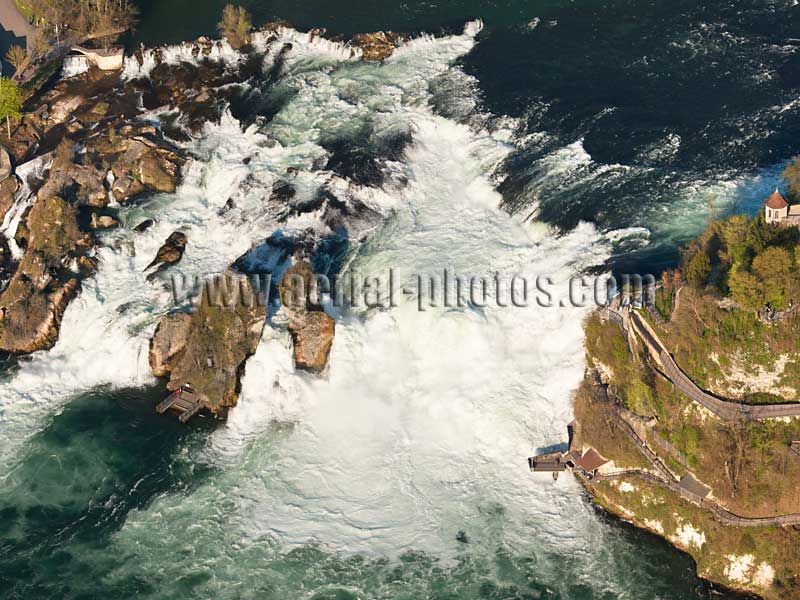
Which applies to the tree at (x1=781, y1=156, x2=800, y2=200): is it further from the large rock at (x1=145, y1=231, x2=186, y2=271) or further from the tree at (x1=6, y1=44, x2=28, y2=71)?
the tree at (x1=6, y1=44, x2=28, y2=71)

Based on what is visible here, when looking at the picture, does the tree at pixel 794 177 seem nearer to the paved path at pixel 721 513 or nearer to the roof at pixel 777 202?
the roof at pixel 777 202

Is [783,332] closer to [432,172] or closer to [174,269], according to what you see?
[432,172]

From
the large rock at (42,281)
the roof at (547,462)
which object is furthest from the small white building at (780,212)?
the large rock at (42,281)

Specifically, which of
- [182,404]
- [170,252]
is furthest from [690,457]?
[170,252]

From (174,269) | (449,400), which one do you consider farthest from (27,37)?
(449,400)

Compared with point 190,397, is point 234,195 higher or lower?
higher
